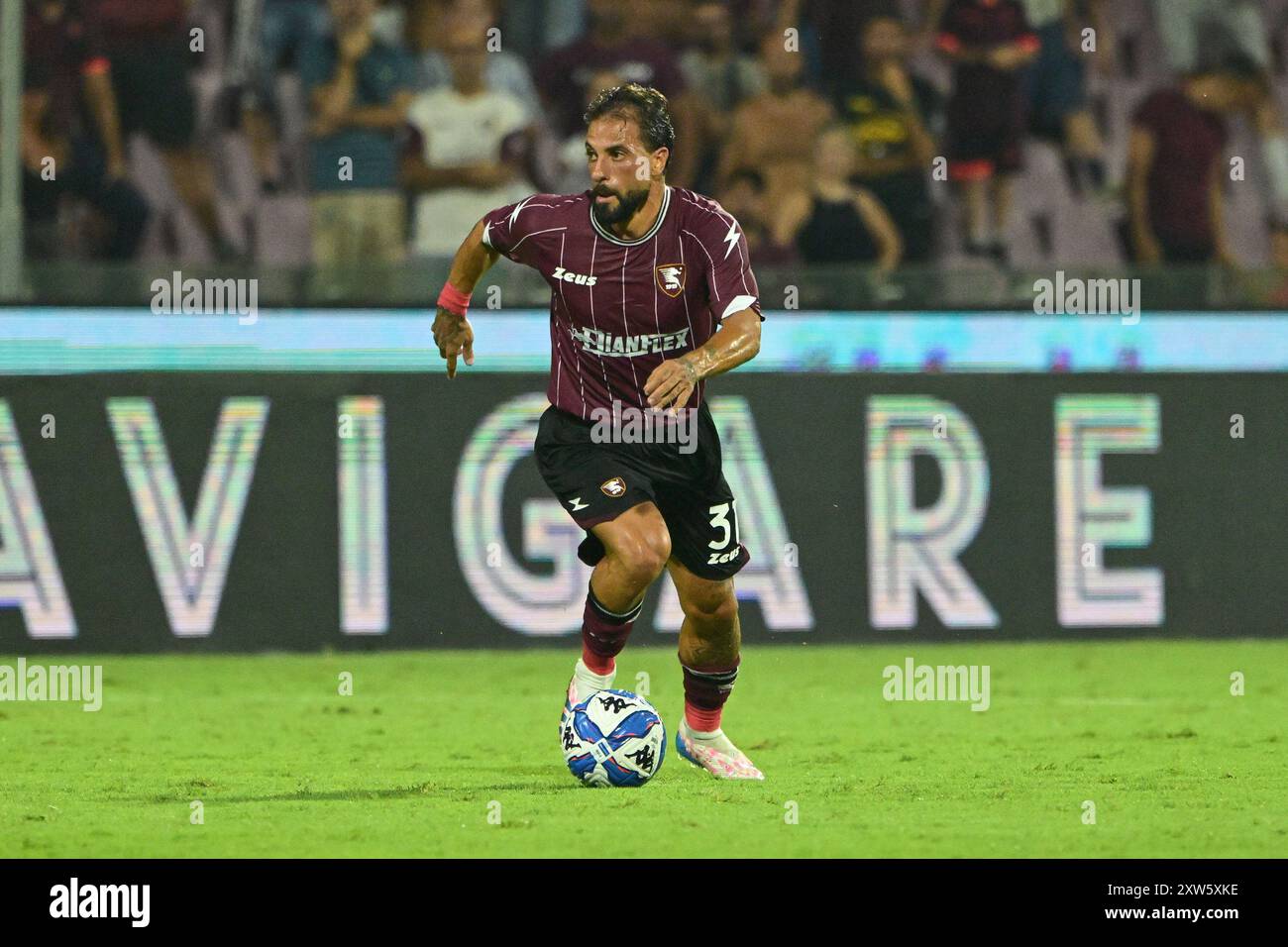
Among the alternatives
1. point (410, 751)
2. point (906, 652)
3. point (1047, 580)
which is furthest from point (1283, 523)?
point (410, 751)

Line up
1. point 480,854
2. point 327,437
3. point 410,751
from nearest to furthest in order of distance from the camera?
point 480,854 < point 410,751 < point 327,437

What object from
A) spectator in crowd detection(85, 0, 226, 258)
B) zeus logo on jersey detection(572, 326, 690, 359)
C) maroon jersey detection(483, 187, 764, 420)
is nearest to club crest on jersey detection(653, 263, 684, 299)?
maroon jersey detection(483, 187, 764, 420)

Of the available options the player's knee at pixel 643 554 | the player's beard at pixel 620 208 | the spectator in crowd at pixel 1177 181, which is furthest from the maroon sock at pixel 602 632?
the spectator in crowd at pixel 1177 181

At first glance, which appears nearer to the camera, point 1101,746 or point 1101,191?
point 1101,746

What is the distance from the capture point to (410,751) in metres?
8.08

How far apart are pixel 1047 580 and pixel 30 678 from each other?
5053 mm

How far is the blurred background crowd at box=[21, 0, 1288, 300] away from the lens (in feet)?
41.0

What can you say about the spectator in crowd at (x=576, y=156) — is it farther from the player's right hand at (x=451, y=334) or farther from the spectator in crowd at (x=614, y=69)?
the player's right hand at (x=451, y=334)

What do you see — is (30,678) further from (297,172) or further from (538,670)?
(297,172)

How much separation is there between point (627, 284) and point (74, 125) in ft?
21.1

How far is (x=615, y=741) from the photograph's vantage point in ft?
23.1

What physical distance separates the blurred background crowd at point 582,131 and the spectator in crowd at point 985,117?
0.02 meters

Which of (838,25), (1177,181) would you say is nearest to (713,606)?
(1177,181)

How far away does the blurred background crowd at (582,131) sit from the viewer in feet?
41.0
